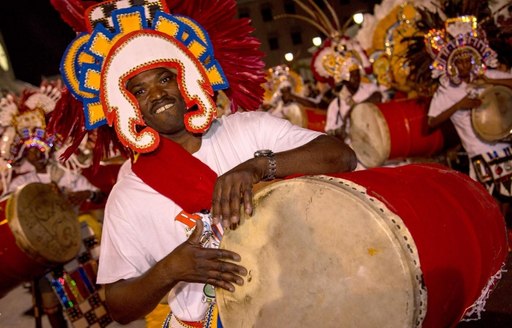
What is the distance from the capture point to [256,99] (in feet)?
7.47

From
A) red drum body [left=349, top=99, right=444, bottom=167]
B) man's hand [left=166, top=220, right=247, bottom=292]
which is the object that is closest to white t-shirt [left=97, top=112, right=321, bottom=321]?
man's hand [left=166, top=220, right=247, bottom=292]

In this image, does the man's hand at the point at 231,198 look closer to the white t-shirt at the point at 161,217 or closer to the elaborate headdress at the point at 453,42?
the white t-shirt at the point at 161,217

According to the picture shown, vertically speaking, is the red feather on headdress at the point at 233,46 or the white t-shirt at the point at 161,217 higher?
the red feather on headdress at the point at 233,46

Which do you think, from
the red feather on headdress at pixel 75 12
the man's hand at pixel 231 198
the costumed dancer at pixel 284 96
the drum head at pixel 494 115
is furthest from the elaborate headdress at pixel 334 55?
the man's hand at pixel 231 198

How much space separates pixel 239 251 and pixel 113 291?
1.74 ft

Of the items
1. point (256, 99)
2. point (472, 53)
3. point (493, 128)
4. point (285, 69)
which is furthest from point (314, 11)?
point (256, 99)

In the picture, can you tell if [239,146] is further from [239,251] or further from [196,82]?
[239,251]

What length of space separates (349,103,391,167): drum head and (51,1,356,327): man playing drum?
13.9ft

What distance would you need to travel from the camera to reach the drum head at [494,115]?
14.0 ft

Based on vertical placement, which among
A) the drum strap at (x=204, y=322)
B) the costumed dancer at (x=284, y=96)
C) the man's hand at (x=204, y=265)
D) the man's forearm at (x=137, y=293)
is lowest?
the drum strap at (x=204, y=322)

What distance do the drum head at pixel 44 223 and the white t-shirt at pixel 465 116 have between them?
383cm

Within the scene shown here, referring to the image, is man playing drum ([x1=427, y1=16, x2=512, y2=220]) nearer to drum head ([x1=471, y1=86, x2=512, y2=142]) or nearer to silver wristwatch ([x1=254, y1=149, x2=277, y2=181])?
drum head ([x1=471, y1=86, x2=512, y2=142])

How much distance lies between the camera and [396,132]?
586cm

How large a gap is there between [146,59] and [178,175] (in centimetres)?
47
